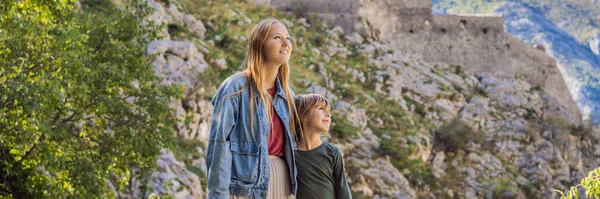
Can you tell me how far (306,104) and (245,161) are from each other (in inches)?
29.3

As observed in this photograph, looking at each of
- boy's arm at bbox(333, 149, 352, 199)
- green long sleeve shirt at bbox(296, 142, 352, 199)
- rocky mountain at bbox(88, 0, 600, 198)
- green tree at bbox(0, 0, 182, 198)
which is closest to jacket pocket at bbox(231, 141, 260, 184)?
green long sleeve shirt at bbox(296, 142, 352, 199)

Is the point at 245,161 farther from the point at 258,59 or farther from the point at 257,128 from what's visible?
the point at 258,59

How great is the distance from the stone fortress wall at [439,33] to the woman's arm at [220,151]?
99.8 ft

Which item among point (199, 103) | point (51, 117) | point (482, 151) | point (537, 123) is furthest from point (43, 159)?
point (537, 123)

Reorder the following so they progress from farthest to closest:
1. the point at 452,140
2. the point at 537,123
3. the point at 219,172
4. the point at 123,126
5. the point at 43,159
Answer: the point at 537,123 < the point at 452,140 < the point at 123,126 < the point at 43,159 < the point at 219,172

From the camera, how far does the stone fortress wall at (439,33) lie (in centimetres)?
3803

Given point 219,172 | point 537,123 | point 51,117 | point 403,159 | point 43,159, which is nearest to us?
point 219,172

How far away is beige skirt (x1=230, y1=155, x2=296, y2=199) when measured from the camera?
730cm

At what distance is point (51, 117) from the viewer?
15.9 m

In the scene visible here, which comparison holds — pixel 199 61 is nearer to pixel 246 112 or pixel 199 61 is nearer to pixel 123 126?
pixel 123 126

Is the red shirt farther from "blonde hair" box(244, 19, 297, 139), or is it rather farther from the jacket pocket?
the jacket pocket

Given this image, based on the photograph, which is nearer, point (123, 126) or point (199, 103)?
point (123, 126)

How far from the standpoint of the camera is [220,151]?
6.99 m

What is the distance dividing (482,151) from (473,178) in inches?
96.2
